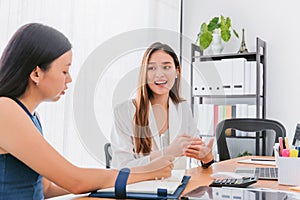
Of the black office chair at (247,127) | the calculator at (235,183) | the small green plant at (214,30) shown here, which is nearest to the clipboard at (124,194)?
the calculator at (235,183)

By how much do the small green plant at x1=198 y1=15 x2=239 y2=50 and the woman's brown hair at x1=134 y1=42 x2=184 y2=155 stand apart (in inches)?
103

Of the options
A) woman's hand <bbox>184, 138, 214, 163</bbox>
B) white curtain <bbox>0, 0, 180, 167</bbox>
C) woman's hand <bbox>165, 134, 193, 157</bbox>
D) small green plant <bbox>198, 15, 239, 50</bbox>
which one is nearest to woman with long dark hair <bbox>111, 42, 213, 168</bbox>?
woman's hand <bbox>165, 134, 193, 157</bbox>

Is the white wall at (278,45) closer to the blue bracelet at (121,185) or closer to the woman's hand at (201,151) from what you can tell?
the woman's hand at (201,151)

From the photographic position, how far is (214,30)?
3477 millimetres

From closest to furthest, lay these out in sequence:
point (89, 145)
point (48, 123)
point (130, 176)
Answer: point (89, 145) → point (130, 176) → point (48, 123)

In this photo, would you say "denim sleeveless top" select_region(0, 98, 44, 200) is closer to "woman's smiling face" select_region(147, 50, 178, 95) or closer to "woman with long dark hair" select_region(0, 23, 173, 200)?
"woman with long dark hair" select_region(0, 23, 173, 200)

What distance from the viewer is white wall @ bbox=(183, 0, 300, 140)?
3.29 metres

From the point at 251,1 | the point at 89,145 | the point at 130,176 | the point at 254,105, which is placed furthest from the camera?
the point at 251,1

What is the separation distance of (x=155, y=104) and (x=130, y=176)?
0.59ft

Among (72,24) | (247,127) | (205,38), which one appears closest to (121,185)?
(247,127)

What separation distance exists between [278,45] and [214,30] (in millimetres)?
588

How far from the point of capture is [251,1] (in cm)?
355

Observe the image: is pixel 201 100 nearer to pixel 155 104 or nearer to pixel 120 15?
pixel 155 104

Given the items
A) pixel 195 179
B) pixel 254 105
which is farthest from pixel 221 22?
pixel 195 179
